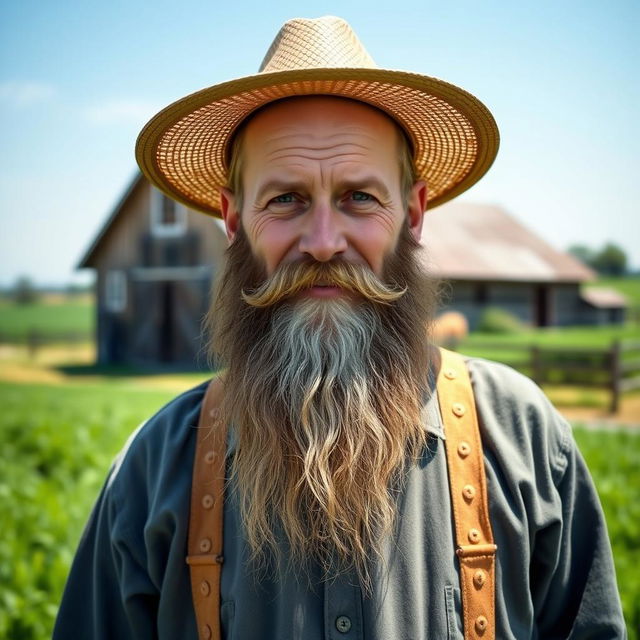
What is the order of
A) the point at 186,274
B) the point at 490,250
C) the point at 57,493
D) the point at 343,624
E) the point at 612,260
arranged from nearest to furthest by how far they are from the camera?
the point at 343,624
the point at 57,493
the point at 612,260
the point at 186,274
the point at 490,250

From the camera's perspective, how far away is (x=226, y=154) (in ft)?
7.25

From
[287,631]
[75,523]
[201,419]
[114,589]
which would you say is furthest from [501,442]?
[75,523]

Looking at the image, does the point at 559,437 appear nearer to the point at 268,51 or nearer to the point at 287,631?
the point at 287,631

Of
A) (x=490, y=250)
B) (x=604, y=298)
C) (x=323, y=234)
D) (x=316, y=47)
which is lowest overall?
(x=323, y=234)

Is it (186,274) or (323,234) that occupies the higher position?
(186,274)

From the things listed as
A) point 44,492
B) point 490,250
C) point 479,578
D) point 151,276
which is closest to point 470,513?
point 479,578

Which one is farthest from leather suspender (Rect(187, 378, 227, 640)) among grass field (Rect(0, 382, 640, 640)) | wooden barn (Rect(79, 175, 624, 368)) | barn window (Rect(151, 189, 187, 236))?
barn window (Rect(151, 189, 187, 236))

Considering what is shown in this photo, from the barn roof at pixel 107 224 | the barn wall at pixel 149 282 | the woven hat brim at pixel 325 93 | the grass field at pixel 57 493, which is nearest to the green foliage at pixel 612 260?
the grass field at pixel 57 493

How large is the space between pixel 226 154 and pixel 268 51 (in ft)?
1.26

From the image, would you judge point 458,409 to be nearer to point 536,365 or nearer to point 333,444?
point 333,444

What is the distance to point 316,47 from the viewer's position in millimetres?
1876

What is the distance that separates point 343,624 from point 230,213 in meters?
1.33

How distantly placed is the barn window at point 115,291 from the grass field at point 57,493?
11132 millimetres

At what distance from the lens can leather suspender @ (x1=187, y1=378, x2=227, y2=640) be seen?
1.66 metres
